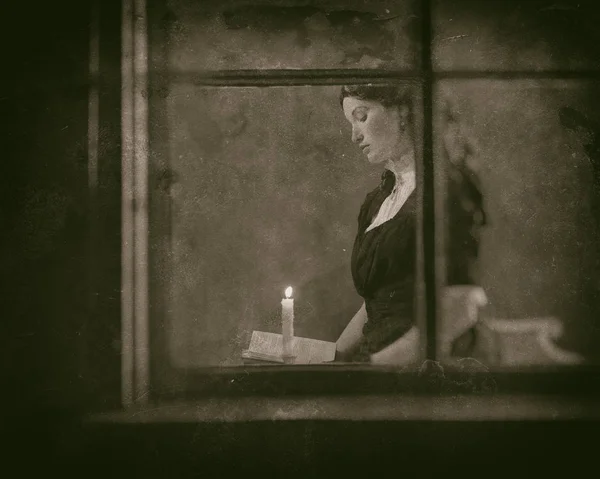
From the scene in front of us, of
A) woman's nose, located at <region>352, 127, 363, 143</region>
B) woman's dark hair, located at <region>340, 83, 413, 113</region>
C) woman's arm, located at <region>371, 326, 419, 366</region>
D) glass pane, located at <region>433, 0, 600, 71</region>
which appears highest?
glass pane, located at <region>433, 0, 600, 71</region>

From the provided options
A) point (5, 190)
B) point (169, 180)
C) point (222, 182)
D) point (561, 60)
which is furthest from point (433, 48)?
point (5, 190)

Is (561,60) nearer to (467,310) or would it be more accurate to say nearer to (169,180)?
(467,310)

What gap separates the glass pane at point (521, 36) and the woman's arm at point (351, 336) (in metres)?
1.05

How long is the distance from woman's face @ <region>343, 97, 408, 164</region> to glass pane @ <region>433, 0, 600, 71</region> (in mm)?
333

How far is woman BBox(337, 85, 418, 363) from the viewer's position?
1.91 m

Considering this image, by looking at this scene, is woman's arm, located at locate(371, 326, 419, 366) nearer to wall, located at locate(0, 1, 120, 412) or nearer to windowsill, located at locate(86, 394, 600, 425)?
windowsill, located at locate(86, 394, 600, 425)

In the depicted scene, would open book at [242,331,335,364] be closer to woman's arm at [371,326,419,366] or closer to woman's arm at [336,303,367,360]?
woman's arm at [336,303,367,360]

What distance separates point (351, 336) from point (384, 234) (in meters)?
0.41

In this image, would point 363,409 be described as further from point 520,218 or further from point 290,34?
point 290,34

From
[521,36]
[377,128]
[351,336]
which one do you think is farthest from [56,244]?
[521,36]

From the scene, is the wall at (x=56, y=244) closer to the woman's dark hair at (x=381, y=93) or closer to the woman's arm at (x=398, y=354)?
the woman's dark hair at (x=381, y=93)

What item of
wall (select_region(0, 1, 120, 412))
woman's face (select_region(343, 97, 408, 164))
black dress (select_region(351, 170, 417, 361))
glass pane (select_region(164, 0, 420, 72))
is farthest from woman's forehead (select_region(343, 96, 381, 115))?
wall (select_region(0, 1, 120, 412))

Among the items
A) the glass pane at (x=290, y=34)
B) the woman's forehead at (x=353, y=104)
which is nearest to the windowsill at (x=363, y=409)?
the woman's forehead at (x=353, y=104)

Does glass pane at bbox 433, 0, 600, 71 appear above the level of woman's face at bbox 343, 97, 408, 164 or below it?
above
